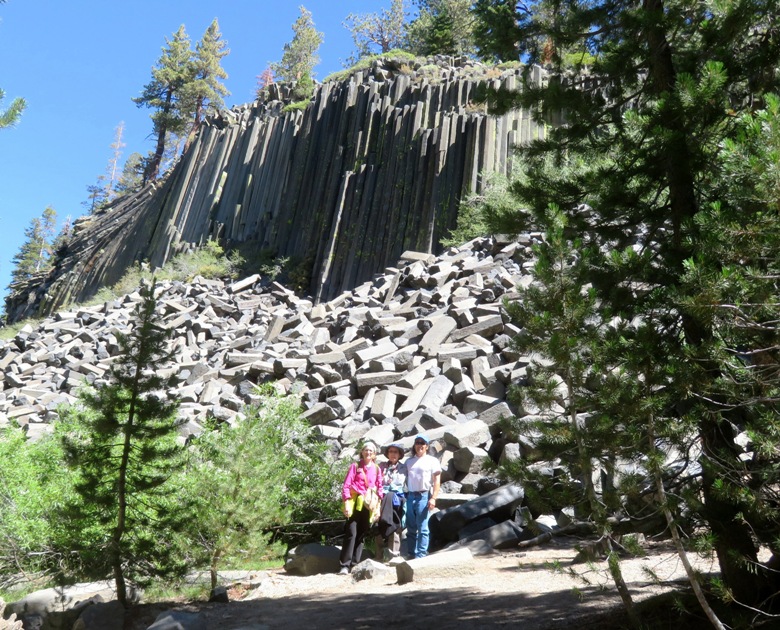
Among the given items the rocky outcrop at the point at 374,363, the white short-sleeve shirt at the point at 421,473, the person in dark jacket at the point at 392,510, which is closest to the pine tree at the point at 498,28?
the rocky outcrop at the point at 374,363

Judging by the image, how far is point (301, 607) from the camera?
244 inches

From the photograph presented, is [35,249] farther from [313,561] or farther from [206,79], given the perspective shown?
[313,561]

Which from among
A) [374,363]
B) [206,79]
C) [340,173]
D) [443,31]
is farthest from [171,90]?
[374,363]

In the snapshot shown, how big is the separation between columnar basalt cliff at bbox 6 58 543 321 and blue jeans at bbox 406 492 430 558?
24.3ft

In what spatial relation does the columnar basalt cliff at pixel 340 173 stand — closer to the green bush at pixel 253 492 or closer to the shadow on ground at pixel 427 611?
the green bush at pixel 253 492

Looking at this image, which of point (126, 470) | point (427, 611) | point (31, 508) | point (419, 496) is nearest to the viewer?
point (427, 611)

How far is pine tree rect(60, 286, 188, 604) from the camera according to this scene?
6148 mm

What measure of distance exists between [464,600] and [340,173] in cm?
2026

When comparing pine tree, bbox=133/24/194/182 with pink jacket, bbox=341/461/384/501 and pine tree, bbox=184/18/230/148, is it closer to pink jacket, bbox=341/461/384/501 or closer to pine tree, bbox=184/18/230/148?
pine tree, bbox=184/18/230/148

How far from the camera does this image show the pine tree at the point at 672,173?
3955 millimetres

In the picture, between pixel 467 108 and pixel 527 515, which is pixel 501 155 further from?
pixel 527 515

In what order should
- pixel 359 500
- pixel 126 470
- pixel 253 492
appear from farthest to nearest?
pixel 359 500 < pixel 253 492 < pixel 126 470

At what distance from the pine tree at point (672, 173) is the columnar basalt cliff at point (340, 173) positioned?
748cm

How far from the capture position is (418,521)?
301 inches
